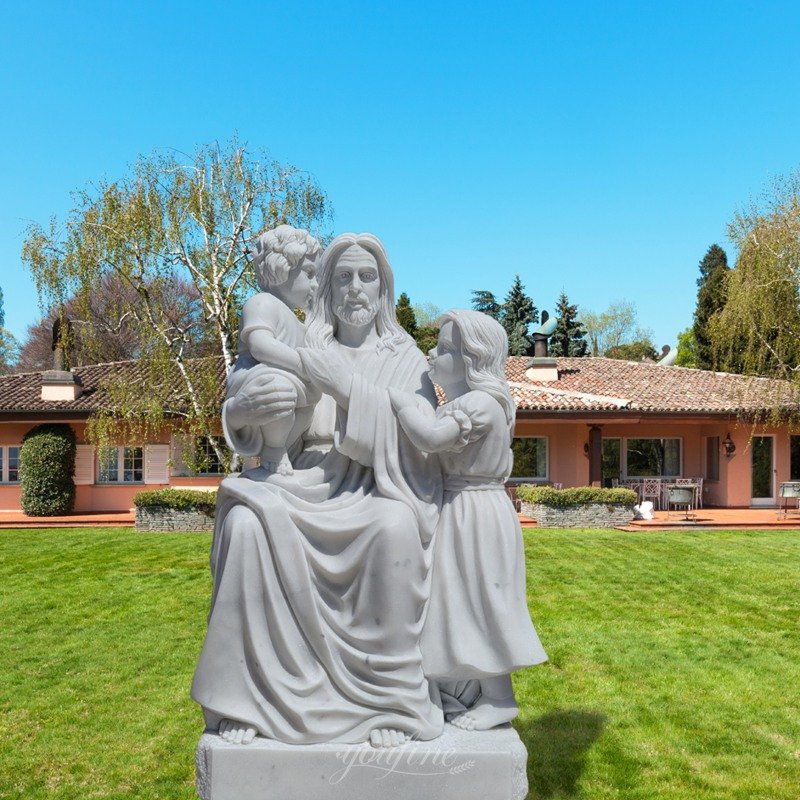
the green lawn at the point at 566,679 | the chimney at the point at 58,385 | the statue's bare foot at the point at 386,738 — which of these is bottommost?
the green lawn at the point at 566,679

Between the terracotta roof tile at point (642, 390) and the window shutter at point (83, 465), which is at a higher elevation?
the terracotta roof tile at point (642, 390)

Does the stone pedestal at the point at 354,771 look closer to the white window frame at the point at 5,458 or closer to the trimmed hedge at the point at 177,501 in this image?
the trimmed hedge at the point at 177,501

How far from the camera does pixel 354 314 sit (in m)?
3.35

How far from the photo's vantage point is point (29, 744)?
4.94 meters

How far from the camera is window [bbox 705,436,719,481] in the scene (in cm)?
2175

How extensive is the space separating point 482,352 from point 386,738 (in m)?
1.56

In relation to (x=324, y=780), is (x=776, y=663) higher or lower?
lower

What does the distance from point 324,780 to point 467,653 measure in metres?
0.71

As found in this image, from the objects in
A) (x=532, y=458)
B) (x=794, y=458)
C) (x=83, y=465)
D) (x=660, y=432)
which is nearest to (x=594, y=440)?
(x=532, y=458)

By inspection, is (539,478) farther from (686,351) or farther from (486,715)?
(686,351)

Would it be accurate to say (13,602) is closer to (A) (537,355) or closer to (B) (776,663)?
(B) (776,663)

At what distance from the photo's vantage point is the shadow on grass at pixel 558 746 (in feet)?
13.9

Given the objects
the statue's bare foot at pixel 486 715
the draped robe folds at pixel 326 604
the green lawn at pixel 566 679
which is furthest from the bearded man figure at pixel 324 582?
the green lawn at pixel 566 679

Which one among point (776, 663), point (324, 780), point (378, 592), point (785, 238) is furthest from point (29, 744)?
point (785, 238)
